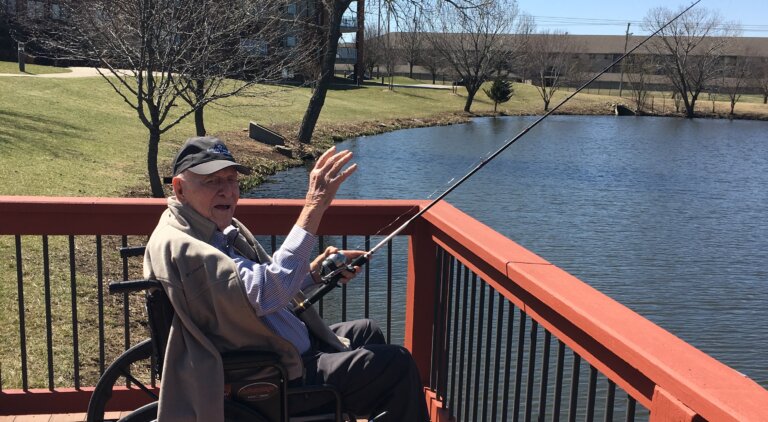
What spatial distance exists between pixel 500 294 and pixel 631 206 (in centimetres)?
1451

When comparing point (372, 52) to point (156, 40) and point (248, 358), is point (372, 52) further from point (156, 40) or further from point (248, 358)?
point (248, 358)

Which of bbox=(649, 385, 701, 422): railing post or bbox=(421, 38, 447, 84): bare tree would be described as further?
bbox=(421, 38, 447, 84): bare tree

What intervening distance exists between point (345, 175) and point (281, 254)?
317mm

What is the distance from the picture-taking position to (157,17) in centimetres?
970

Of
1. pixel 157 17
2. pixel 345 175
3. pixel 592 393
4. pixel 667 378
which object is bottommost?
pixel 592 393

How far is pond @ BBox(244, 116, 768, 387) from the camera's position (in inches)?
376

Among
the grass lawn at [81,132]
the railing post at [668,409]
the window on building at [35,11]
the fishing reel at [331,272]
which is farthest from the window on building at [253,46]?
the railing post at [668,409]

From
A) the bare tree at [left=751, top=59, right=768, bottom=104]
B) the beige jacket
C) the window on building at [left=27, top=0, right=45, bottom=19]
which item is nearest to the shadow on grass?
the window on building at [left=27, top=0, right=45, bottom=19]

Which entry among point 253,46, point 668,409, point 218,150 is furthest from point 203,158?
point 253,46

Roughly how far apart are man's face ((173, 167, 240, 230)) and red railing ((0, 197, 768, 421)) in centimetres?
82

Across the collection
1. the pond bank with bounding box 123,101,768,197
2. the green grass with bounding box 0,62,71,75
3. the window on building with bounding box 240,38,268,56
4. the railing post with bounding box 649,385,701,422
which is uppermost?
the window on building with bounding box 240,38,268,56

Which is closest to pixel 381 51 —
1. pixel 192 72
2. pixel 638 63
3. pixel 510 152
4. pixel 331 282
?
pixel 638 63

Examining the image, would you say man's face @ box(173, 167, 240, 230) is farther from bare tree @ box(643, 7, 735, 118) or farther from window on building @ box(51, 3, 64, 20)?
bare tree @ box(643, 7, 735, 118)

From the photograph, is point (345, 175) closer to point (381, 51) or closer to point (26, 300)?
point (26, 300)
